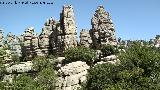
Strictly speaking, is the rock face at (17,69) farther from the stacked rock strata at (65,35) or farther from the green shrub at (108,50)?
the green shrub at (108,50)

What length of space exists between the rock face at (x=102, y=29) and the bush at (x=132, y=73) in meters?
20.6

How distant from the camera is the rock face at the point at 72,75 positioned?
6246 cm

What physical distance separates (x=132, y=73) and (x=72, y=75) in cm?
1749

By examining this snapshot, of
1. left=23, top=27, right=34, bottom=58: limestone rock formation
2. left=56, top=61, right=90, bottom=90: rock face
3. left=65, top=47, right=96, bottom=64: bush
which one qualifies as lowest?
left=56, top=61, right=90, bottom=90: rock face

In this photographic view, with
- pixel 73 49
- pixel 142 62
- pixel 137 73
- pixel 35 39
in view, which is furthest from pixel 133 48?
pixel 35 39

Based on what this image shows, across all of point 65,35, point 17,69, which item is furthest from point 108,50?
point 17,69

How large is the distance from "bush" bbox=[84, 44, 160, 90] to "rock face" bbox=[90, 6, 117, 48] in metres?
20.6

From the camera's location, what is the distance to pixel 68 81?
6291cm

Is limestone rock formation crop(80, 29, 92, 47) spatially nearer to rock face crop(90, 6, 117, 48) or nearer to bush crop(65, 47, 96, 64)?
rock face crop(90, 6, 117, 48)

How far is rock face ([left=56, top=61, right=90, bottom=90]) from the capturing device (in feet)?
205

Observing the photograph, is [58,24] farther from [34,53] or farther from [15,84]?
[15,84]

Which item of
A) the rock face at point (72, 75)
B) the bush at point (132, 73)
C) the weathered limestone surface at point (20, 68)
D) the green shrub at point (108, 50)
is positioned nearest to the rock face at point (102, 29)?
the green shrub at point (108, 50)

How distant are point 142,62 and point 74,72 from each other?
1673 centimetres

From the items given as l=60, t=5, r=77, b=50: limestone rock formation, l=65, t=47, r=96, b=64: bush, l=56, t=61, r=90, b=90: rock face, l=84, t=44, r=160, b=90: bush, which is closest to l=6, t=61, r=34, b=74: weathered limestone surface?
l=65, t=47, r=96, b=64: bush
